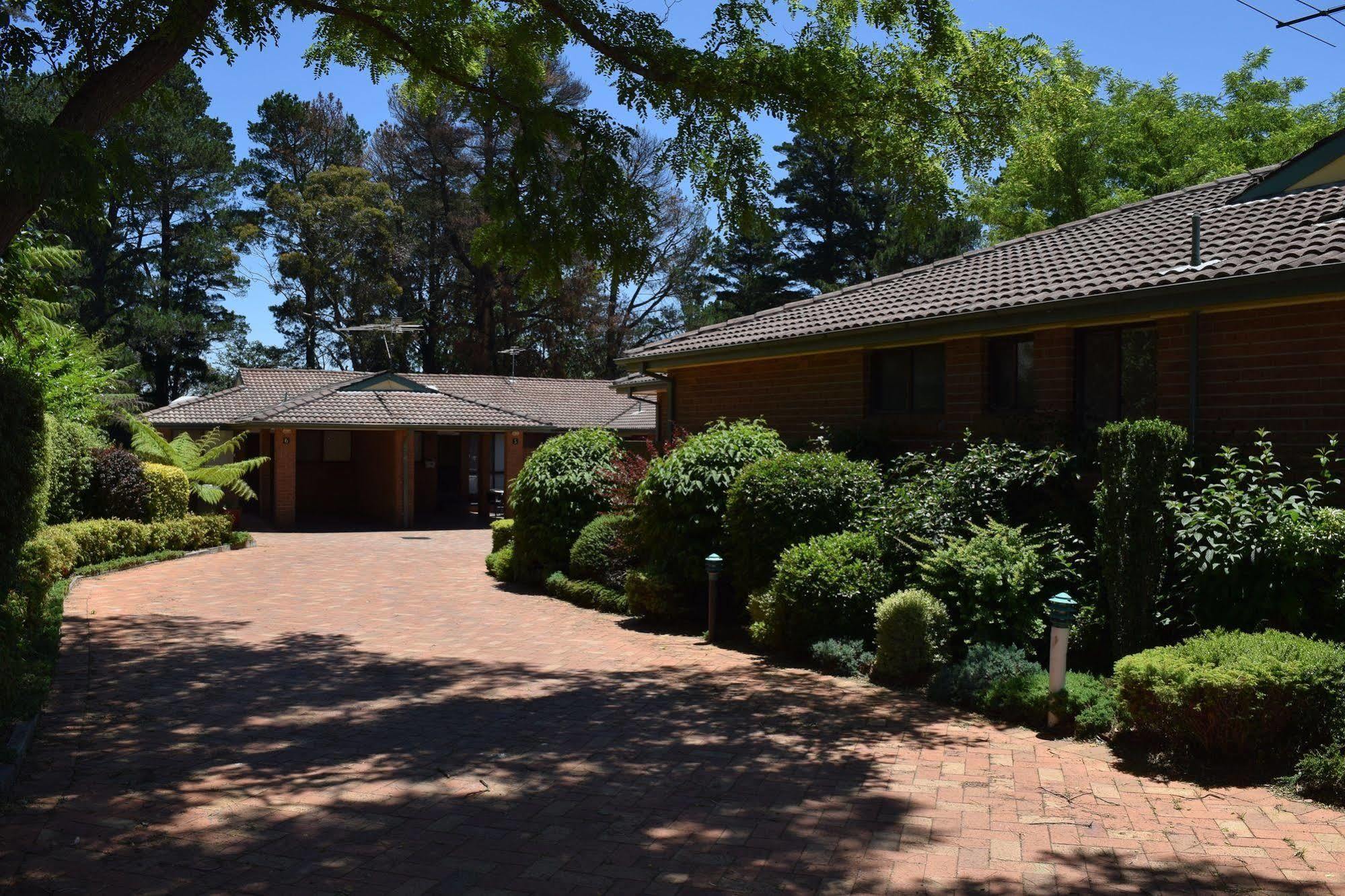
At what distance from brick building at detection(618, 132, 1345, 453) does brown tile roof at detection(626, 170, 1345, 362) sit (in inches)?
1.6

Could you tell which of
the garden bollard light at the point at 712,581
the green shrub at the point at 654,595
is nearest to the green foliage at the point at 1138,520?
the garden bollard light at the point at 712,581

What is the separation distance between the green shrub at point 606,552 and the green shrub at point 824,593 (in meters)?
3.88

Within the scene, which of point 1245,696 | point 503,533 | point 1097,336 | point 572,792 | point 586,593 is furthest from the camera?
point 503,533

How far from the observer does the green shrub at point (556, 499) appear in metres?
16.5

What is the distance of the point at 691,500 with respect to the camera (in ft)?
43.1

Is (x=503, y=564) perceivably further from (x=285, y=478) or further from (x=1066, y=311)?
(x=285, y=478)

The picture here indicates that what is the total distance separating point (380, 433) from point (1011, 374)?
21892mm

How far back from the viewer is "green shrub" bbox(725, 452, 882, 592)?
38.6 ft

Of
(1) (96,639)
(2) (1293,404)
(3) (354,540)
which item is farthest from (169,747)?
(3) (354,540)

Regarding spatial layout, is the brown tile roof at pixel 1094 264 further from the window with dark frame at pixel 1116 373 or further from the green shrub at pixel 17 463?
the green shrub at pixel 17 463

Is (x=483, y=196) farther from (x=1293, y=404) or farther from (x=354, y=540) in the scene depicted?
(x=354, y=540)

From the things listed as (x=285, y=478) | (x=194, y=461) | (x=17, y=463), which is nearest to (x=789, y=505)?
(x=17, y=463)

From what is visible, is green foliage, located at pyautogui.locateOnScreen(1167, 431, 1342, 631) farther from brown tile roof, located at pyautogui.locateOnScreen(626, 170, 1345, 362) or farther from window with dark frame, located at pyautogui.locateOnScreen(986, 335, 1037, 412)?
window with dark frame, located at pyautogui.locateOnScreen(986, 335, 1037, 412)

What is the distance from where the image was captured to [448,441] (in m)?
34.2
